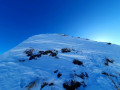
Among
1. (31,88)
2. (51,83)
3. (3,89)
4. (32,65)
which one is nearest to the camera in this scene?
(3,89)

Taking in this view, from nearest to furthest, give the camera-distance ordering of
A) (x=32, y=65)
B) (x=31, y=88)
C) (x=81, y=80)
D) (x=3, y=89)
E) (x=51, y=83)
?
(x=3, y=89) → (x=31, y=88) → (x=51, y=83) → (x=81, y=80) → (x=32, y=65)

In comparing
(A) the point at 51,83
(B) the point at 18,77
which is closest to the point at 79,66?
(A) the point at 51,83

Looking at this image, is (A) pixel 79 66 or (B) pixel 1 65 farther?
(A) pixel 79 66

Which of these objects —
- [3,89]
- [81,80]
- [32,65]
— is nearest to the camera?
[3,89]

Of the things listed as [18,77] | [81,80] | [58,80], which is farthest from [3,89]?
[81,80]

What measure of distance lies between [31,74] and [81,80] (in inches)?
132

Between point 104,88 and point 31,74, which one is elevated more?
point 31,74

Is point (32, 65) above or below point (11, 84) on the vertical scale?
above

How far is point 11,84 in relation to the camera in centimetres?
344

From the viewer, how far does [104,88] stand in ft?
11.4

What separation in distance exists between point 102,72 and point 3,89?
625cm

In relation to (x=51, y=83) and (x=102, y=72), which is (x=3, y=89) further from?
(x=102, y=72)

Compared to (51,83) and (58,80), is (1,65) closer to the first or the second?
(51,83)

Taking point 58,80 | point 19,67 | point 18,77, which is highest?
point 19,67
